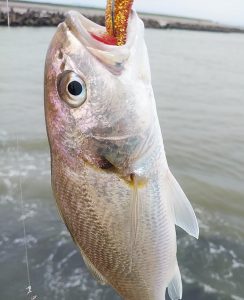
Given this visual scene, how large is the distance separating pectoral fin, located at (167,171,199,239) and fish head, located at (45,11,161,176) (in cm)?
24

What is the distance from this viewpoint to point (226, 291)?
17.8ft

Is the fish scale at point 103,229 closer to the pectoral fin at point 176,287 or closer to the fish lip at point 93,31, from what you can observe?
the pectoral fin at point 176,287

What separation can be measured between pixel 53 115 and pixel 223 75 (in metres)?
20.8

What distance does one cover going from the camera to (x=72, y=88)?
1729 millimetres

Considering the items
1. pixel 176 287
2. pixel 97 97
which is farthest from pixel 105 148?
pixel 176 287

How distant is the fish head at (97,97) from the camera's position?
68.1 inches

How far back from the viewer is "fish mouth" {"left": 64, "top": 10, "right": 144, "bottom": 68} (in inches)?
66.8

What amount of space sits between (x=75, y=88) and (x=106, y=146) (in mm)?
246

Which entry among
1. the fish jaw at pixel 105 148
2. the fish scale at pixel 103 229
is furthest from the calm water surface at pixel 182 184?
the fish jaw at pixel 105 148

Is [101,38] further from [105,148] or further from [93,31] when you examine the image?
[105,148]

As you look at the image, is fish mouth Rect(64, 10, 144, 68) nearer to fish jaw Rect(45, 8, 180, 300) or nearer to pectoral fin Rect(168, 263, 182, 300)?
fish jaw Rect(45, 8, 180, 300)

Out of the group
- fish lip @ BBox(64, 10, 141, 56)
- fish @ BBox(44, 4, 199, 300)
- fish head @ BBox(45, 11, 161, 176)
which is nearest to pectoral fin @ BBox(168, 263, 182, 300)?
fish @ BBox(44, 4, 199, 300)

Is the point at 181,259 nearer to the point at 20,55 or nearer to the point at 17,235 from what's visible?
the point at 17,235

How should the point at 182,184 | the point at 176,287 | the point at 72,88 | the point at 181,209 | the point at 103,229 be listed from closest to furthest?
the point at 72,88, the point at 103,229, the point at 181,209, the point at 176,287, the point at 182,184
